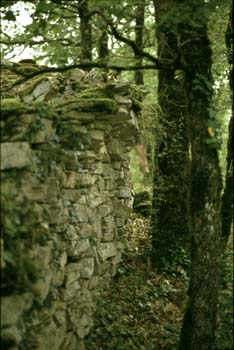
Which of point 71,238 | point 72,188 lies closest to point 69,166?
point 72,188

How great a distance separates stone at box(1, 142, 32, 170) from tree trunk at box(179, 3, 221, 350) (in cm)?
192

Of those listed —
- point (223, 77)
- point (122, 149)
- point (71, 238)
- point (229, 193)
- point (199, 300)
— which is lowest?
point (199, 300)

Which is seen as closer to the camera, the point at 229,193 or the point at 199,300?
the point at 199,300

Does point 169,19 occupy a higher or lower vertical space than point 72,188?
higher

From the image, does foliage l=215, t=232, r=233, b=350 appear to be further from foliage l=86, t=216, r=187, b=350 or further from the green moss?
the green moss

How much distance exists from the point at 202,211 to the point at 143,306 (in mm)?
2282

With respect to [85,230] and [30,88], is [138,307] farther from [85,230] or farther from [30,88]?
[30,88]

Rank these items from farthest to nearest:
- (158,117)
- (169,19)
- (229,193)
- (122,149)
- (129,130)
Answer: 1. (158,117)
2. (122,149)
3. (129,130)
4. (229,193)
5. (169,19)

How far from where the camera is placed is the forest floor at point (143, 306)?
6148 mm

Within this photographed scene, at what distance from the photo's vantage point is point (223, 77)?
26.5 ft

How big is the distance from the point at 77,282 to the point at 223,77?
370 cm

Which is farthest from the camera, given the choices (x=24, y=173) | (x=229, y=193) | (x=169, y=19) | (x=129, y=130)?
(x=129, y=130)

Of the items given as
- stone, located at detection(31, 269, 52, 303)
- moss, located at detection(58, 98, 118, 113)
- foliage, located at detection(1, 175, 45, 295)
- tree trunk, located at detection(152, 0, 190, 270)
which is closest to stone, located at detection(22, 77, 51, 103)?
moss, located at detection(58, 98, 118, 113)

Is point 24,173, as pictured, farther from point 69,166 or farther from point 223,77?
point 223,77
